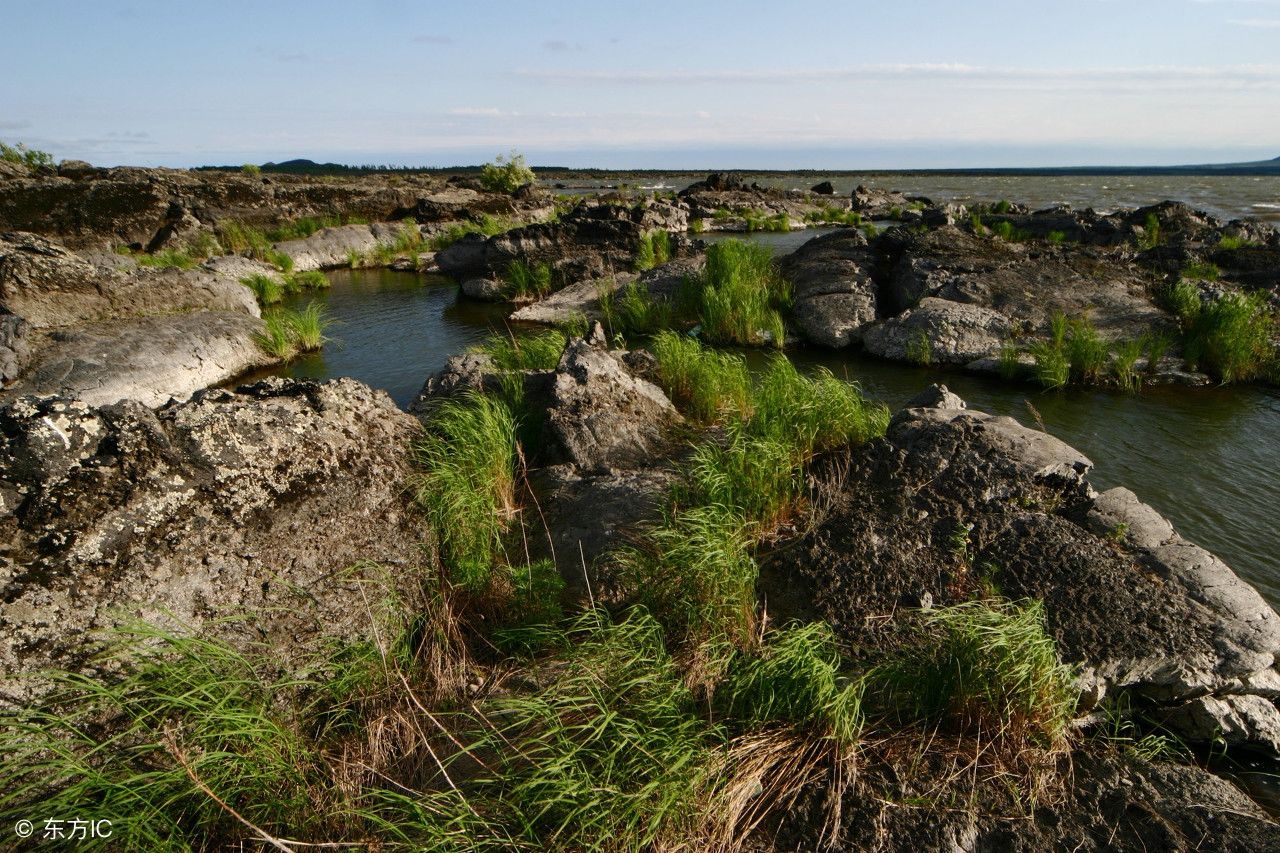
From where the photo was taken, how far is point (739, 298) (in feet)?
43.0

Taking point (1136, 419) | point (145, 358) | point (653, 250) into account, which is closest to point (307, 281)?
point (145, 358)

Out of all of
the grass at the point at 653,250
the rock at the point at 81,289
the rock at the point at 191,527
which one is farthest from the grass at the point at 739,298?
the rock at the point at 81,289

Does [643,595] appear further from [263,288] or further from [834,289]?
[263,288]

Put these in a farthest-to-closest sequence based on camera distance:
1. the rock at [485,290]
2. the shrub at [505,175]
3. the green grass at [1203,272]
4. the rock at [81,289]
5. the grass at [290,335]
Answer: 1. the shrub at [505,175]
2. the rock at [485,290]
3. the green grass at [1203,272]
4. the grass at [290,335]
5. the rock at [81,289]

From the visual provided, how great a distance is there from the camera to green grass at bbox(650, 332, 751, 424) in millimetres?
7867

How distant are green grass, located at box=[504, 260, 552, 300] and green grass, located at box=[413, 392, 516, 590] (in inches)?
449

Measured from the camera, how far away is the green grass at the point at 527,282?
1778 cm

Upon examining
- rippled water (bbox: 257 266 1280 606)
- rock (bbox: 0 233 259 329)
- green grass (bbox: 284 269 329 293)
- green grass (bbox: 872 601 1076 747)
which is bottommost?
rippled water (bbox: 257 266 1280 606)

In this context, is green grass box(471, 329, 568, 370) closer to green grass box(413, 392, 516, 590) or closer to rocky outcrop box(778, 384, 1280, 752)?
green grass box(413, 392, 516, 590)

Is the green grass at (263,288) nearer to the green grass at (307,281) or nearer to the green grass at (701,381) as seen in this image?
the green grass at (307,281)

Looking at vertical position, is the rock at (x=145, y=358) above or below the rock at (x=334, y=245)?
below

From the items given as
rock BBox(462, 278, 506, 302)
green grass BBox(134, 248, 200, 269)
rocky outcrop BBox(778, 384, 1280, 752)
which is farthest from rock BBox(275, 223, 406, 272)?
rocky outcrop BBox(778, 384, 1280, 752)

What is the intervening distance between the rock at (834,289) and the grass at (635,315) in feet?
8.85

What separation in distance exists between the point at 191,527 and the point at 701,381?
5.35m
